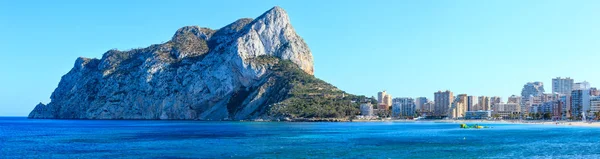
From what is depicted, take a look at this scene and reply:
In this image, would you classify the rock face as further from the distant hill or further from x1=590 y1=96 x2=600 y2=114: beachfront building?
x1=590 y1=96 x2=600 y2=114: beachfront building

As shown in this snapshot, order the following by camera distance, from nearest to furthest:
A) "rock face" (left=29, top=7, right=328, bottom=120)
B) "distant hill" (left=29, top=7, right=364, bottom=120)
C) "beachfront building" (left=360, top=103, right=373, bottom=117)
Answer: "distant hill" (left=29, top=7, right=364, bottom=120) → "rock face" (left=29, top=7, right=328, bottom=120) → "beachfront building" (left=360, top=103, right=373, bottom=117)

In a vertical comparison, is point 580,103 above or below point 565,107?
above

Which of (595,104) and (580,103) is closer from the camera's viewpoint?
(595,104)

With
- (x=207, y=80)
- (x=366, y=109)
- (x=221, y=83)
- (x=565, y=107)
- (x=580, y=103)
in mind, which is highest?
(x=207, y=80)

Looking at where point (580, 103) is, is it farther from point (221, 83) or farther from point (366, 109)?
point (221, 83)

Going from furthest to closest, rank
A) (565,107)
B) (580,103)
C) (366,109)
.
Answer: (366,109) → (565,107) → (580,103)

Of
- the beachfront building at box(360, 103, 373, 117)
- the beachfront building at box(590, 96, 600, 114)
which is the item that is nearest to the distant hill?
the beachfront building at box(360, 103, 373, 117)

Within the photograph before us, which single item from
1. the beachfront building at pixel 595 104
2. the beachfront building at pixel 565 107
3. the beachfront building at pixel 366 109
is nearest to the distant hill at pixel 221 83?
the beachfront building at pixel 366 109

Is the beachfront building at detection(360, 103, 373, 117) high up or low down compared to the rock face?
down

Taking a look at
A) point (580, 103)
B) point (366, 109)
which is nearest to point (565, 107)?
point (580, 103)

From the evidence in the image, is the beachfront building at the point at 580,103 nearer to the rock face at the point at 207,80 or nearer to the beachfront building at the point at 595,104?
the beachfront building at the point at 595,104

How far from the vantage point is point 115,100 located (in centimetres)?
19738

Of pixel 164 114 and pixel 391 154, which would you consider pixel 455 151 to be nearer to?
pixel 391 154

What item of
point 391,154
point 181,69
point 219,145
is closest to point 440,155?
point 391,154
